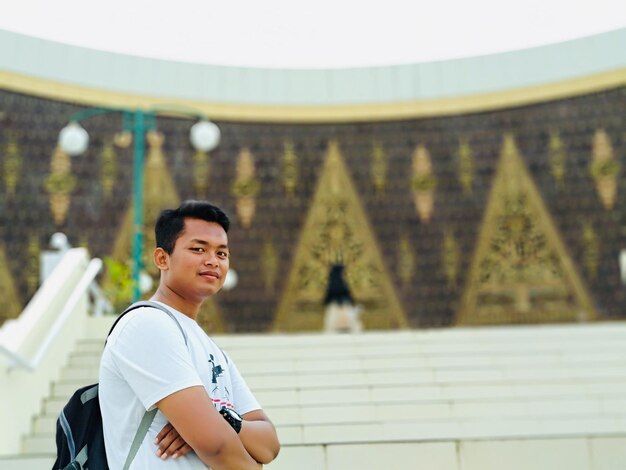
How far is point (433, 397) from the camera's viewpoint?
5.42m

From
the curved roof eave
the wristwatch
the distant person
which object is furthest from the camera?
the curved roof eave

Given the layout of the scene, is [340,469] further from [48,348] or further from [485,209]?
[485,209]

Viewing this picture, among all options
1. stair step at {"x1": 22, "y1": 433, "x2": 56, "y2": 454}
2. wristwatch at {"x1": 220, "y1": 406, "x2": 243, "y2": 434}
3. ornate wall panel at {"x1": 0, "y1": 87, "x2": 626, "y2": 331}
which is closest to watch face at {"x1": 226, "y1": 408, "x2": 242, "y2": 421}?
wristwatch at {"x1": 220, "y1": 406, "x2": 243, "y2": 434}

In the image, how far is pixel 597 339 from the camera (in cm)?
666

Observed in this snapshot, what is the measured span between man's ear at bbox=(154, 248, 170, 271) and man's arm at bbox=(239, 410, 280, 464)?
36 cm

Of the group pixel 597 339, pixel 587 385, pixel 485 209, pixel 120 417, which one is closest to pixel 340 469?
pixel 120 417

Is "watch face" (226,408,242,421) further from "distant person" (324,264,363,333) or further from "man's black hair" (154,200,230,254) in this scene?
"distant person" (324,264,363,333)

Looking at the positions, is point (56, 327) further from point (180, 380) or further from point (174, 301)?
point (180, 380)

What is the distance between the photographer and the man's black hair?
197cm

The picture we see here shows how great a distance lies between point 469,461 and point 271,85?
1078cm

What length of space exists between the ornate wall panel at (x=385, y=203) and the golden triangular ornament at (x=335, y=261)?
21mm

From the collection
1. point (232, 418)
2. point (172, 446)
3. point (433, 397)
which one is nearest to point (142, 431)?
point (172, 446)

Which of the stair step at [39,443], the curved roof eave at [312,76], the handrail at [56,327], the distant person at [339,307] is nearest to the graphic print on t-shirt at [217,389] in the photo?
the stair step at [39,443]

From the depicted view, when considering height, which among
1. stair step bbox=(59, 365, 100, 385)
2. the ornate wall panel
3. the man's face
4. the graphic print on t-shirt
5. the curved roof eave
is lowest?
the graphic print on t-shirt
